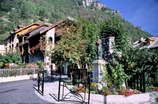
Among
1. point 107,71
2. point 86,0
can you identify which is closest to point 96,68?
point 107,71

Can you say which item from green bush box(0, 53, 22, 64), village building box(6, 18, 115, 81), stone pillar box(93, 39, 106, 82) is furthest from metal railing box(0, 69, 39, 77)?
stone pillar box(93, 39, 106, 82)

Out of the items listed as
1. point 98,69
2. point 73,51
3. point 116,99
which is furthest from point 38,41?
point 116,99

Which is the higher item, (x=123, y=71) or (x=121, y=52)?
(x=121, y=52)

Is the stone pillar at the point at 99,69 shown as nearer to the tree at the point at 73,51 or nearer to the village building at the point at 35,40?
the tree at the point at 73,51

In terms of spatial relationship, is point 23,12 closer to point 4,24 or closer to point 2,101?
point 4,24

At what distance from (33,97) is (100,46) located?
7.55 metres

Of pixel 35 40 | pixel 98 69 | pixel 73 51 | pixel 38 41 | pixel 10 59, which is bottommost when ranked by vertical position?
pixel 98 69

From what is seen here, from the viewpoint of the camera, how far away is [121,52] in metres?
16.8

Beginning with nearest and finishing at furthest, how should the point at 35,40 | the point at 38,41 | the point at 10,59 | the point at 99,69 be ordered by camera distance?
the point at 99,69 → the point at 10,59 → the point at 38,41 → the point at 35,40

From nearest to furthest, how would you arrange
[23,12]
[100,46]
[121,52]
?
[121,52]
[100,46]
[23,12]

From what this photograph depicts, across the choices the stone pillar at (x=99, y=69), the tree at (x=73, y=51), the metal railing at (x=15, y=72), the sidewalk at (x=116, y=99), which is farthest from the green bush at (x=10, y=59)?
the sidewalk at (x=116, y=99)

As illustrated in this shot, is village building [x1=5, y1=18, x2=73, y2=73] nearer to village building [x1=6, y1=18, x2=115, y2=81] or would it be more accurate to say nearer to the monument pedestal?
village building [x1=6, y1=18, x2=115, y2=81]

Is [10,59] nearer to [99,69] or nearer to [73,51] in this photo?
[73,51]

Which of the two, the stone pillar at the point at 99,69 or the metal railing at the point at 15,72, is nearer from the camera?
the stone pillar at the point at 99,69
